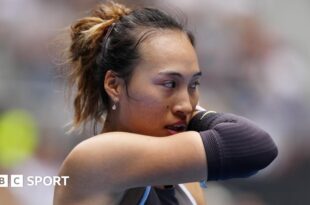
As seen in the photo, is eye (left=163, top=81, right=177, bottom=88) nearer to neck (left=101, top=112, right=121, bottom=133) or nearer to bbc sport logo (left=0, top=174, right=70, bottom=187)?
neck (left=101, top=112, right=121, bottom=133)

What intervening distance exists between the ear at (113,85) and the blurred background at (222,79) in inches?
22.3

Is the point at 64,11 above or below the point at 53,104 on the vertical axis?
above

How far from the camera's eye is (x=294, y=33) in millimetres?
1682

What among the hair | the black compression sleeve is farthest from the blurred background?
the black compression sleeve

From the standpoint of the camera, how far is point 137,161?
0.68 metres

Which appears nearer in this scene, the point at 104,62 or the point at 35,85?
the point at 104,62

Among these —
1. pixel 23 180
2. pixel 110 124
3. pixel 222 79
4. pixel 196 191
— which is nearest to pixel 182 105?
pixel 110 124

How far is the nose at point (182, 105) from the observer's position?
75cm

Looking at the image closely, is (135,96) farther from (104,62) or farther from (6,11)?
(6,11)

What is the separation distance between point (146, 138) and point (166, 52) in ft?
0.44

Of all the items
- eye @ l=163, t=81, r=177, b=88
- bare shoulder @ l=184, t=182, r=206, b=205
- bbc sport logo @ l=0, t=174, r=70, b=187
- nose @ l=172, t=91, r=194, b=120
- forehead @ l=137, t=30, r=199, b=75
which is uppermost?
forehead @ l=137, t=30, r=199, b=75

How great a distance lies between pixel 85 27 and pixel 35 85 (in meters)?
0.57

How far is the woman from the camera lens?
679mm

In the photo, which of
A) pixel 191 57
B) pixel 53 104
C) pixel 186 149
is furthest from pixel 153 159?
pixel 53 104
